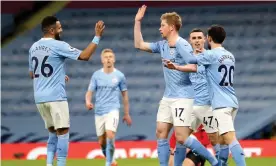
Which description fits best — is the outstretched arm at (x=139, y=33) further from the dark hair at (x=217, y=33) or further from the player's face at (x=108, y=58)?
the player's face at (x=108, y=58)

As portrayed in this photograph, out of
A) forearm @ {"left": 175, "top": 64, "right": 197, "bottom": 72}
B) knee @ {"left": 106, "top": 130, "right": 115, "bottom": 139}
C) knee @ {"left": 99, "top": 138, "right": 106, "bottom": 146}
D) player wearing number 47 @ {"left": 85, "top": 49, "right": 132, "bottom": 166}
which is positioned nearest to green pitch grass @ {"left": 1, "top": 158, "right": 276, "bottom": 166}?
knee @ {"left": 99, "top": 138, "right": 106, "bottom": 146}

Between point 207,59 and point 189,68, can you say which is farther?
point 207,59

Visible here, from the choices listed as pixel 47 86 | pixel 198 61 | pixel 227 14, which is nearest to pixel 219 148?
pixel 198 61

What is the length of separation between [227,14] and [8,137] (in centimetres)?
604

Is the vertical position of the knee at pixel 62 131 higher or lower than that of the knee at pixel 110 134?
higher

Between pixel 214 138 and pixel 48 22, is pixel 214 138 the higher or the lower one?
the lower one

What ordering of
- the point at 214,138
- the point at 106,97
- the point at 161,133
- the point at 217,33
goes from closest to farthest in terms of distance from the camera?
the point at 217,33
the point at 161,133
the point at 214,138
the point at 106,97

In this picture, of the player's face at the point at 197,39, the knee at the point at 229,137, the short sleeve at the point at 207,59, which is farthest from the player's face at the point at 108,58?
the knee at the point at 229,137

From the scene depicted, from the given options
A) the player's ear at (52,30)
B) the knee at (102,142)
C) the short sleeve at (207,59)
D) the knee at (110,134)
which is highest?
the player's ear at (52,30)

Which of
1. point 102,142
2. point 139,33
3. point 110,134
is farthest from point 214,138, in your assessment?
point 102,142

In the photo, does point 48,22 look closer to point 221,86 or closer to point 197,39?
point 197,39

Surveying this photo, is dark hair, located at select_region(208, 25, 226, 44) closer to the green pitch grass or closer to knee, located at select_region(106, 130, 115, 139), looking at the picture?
knee, located at select_region(106, 130, 115, 139)

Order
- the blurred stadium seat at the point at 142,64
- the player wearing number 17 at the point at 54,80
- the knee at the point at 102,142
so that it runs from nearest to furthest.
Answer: the player wearing number 17 at the point at 54,80
the knee at the point at 102,142
the blurred stadium seat at the point at 142,64

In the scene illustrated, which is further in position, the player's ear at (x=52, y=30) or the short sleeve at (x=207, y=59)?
the player's ear at (x=52, y=30)
